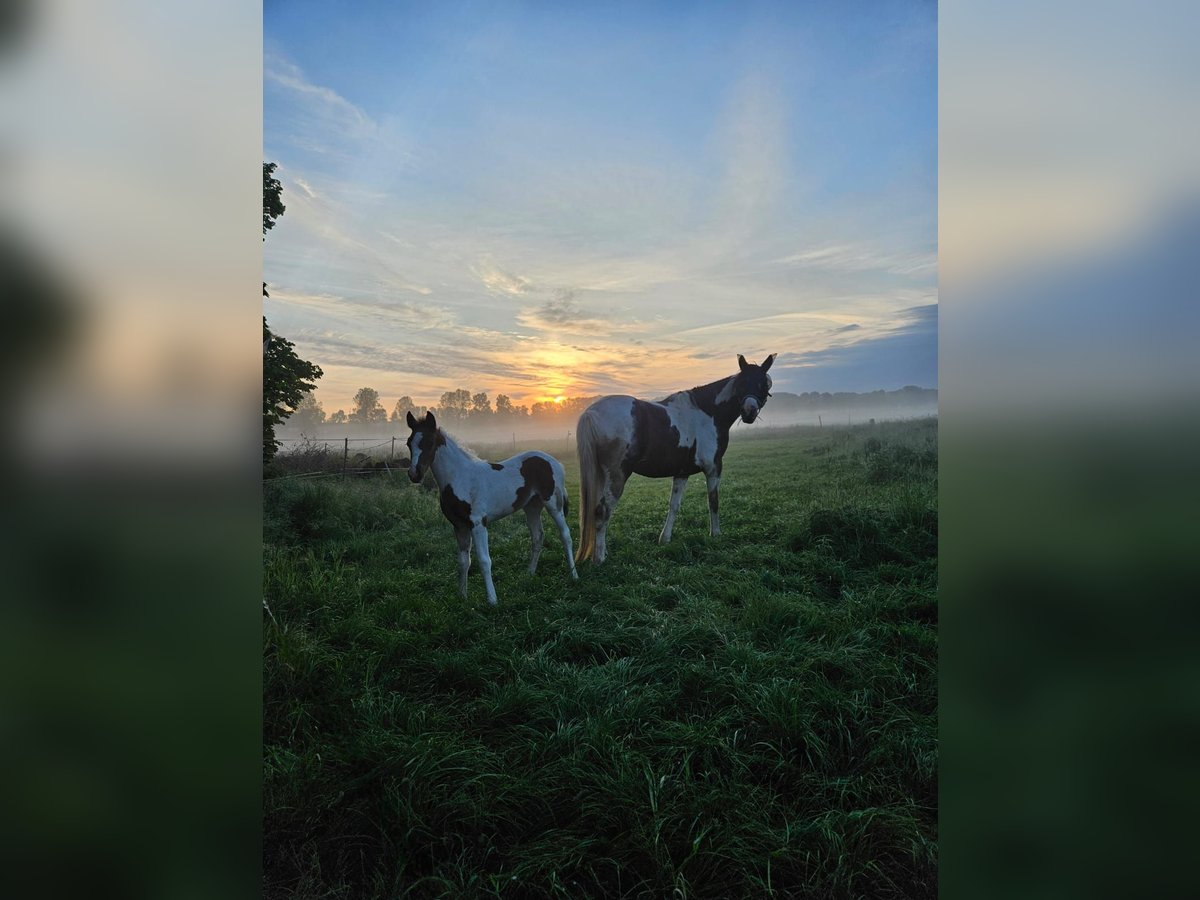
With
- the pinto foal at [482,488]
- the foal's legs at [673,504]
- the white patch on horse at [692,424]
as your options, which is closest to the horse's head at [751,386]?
the white patch on horse at [692,424]

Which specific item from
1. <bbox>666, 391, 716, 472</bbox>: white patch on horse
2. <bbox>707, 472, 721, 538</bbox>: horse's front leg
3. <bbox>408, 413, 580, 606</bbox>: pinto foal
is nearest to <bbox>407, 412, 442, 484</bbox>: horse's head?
<bbox>408, 413, 580, 606</bbox>: pinto foal

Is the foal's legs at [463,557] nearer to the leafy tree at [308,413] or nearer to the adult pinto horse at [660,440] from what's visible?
the adult pinto horse at [660,440]

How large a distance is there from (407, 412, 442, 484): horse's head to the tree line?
45mm

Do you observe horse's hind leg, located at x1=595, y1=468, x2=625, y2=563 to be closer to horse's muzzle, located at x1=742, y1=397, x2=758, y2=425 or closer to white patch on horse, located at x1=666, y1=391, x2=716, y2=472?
white patch on horse, located at x1=666, y1=391, x2=716, y2=472

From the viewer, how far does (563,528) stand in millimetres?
3232

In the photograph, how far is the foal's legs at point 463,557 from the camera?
3045 mm

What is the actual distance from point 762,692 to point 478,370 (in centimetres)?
207

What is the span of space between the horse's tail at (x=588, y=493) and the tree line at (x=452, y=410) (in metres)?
0.22

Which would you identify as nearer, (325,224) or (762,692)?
(762,692)

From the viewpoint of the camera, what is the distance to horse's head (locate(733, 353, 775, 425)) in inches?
117

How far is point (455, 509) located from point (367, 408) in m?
0.70
